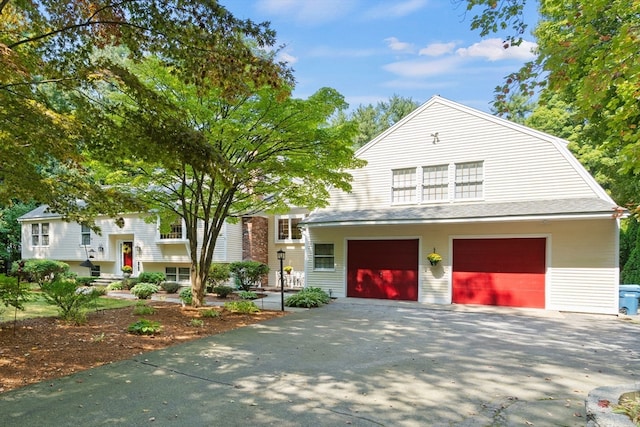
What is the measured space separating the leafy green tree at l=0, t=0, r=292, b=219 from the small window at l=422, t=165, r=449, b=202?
8416 millimetres

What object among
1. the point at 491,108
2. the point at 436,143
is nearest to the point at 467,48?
the point at 491,108

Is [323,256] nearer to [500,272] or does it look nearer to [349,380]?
[500,272]

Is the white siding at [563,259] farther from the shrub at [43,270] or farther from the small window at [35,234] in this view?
the small window at [35,234]

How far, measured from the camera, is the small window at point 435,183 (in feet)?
43.6

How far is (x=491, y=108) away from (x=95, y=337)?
7.93 m

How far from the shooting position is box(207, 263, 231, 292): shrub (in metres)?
15.9

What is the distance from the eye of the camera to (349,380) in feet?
16.7

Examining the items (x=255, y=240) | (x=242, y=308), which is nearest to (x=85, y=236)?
(x=255, y=240)

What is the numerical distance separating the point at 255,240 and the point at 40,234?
14867mm

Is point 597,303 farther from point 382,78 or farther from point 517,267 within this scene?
point 382,78

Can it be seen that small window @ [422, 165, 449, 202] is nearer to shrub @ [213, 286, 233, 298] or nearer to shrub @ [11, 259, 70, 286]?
shrub @ [213, 286, 233, 298]

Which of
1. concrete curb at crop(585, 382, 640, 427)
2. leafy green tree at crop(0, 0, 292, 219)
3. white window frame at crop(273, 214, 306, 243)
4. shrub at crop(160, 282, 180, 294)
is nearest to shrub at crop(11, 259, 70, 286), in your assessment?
shrub at crop(160, 282, 180, 294)

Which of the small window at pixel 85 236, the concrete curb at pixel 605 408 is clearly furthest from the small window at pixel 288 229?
the concrete curb at pixel 605 408

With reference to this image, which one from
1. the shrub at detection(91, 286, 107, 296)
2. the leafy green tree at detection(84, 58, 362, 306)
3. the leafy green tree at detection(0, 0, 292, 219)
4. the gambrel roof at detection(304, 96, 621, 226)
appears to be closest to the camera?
the leafy green tree at detection(0, 0, 292, 219)
